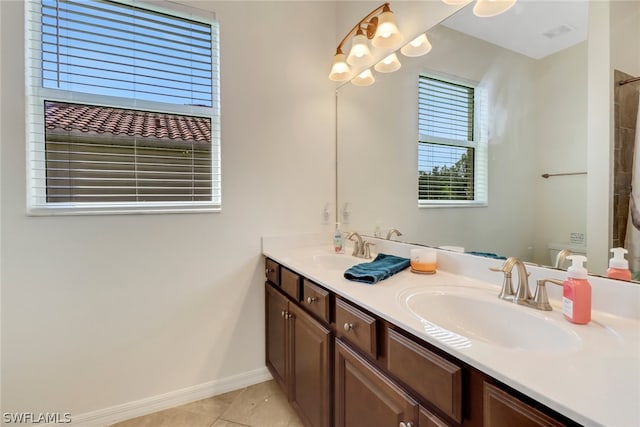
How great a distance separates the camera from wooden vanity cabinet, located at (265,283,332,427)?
4.01ft

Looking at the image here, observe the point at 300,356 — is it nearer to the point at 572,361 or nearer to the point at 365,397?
the point at 365,397

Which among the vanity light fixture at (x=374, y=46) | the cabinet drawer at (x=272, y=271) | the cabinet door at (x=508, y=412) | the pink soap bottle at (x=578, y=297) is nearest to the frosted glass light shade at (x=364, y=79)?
the vanity light fixture at (x=374, y=46)

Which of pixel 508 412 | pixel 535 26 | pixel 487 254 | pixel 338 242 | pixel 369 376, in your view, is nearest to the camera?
pixel 508 412

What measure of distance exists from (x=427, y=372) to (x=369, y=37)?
1666 millimetres

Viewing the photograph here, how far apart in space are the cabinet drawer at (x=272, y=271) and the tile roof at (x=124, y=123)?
2.70 ft

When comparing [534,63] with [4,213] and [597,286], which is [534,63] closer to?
[597,286]

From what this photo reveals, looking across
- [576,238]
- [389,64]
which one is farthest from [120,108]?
[576,238]

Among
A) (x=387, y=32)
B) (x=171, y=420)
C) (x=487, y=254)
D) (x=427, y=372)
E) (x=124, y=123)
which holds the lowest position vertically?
(x=171, y=420)

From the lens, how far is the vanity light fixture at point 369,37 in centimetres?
151

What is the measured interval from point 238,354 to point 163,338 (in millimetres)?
450

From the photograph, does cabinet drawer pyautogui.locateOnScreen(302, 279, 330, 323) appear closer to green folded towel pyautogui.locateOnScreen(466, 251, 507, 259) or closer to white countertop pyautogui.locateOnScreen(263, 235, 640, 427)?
white countertop pyautogui.locateOnScreen(263, 235, 640, 427)

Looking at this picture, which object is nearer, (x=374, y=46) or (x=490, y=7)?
(x=490, y=7)

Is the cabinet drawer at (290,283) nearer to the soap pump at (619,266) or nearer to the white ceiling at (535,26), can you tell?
the soap pump at (619,266)

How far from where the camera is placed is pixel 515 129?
44.8 inches
